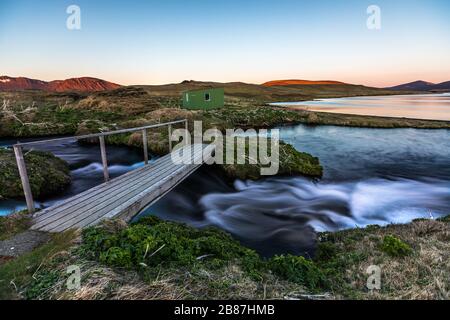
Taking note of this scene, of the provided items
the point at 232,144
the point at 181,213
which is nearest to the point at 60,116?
the point at 232,144

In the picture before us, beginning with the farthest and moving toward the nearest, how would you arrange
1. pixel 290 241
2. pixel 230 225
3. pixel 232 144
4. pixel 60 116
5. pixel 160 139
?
pixel 60 116 < pixel 160 139 < pixel 232 144 < pixel 230 225 < pixel 290 241

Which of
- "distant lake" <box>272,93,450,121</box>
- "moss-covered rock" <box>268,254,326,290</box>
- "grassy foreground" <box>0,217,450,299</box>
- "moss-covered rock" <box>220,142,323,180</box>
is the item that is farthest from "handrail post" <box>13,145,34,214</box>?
"distant lake" <box>272,93,450,121</box>

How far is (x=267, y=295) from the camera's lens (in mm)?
3646

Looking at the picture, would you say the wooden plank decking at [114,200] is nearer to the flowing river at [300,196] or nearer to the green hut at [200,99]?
the flowing river at [300,196]

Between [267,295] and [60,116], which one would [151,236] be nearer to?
[267,295]

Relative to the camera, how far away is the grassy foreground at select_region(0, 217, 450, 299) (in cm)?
351

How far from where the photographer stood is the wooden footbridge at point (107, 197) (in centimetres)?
555

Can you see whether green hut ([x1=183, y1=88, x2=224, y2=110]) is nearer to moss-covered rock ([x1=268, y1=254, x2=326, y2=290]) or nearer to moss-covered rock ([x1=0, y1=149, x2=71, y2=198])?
moss-covered rock ([x1=0, y1=149, x2=71, y2=198])

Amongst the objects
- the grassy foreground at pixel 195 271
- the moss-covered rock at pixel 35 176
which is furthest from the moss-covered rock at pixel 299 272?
the moss-covered rock at pixel 35 176

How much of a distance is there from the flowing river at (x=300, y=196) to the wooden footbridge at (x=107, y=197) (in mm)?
659

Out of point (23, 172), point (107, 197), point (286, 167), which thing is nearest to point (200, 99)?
point (286, 167)

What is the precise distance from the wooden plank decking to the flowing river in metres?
0.65
